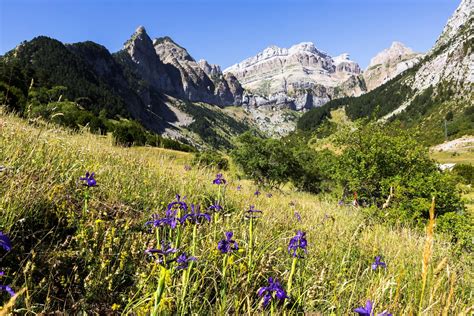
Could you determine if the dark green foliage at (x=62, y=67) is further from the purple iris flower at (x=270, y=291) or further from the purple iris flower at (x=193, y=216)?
the purple iris flower at (x=270, y=291)

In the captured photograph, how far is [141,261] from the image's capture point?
A: 2586mm

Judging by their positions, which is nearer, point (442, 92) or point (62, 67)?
point (62, 67)

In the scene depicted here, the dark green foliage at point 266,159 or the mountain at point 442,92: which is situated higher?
the mountain at point 442,92

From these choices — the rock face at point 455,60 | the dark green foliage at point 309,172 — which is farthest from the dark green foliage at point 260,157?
the rock face at point 455,60

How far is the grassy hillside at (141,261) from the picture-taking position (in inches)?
80.5

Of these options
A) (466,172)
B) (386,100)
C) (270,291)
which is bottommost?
(270,291)

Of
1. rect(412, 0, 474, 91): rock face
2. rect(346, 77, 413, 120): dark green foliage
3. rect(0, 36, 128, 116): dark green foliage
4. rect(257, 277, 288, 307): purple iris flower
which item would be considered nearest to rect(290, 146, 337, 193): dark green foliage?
rect(257, 277, 288, 307): purple iris flower

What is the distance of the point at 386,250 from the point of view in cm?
458

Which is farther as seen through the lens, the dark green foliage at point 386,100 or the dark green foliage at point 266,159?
the dark green foliage at point 386,100

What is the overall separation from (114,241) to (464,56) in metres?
181

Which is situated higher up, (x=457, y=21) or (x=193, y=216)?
(x=457, y=21)

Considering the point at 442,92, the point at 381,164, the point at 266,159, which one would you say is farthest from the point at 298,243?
the point at 442,92

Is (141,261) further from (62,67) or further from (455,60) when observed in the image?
(455,60)

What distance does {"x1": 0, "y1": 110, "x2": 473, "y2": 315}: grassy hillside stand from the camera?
80.5 inches
